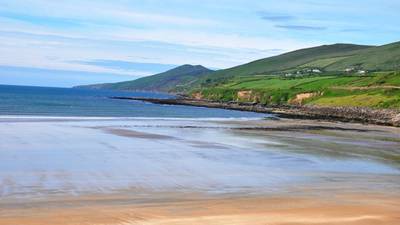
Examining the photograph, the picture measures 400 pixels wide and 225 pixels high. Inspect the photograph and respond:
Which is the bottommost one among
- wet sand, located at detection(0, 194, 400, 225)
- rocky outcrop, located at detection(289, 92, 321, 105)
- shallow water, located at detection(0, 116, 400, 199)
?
wet sand, located at detection(0, 194, 400, 225)

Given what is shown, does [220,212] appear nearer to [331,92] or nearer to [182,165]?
[182,165]

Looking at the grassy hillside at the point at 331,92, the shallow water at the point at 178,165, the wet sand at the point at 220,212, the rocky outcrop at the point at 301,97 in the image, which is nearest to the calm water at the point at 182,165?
the shallow water at the point at 178,165

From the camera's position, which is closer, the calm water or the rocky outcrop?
the calm water

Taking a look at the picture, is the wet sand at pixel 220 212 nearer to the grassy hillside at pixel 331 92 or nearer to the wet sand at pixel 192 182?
the wet sand at pixel 192 182

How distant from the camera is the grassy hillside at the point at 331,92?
10594 centimetres

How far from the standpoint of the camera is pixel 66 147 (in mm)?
35969

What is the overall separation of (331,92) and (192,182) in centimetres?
10608

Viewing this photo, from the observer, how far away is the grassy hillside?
106m

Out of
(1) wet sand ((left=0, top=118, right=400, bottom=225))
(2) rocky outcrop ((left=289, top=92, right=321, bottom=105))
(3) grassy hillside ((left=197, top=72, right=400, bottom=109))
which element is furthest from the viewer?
(2) rocky outcrop ((left=289, top=92, right=321, bottom=105))

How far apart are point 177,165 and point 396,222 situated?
44.5 ft

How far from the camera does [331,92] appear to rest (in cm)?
12569

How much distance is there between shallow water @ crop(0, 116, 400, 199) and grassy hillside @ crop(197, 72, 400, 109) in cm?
6128

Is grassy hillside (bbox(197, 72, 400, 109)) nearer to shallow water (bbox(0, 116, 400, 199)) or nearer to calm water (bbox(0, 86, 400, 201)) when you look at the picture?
calm water (bbox(0, 86, 400, 201))

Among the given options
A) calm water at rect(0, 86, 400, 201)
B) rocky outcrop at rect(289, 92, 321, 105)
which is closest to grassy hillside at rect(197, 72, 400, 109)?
rocky outcrop at rect(289, 92, 321, 105)
